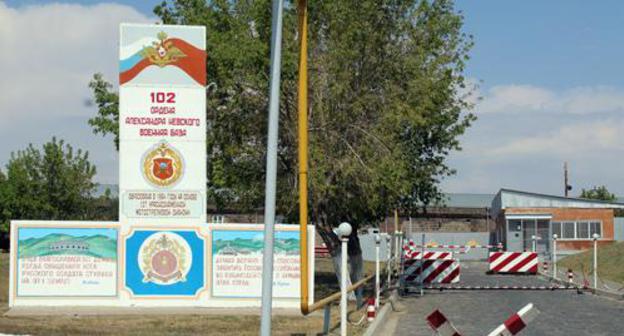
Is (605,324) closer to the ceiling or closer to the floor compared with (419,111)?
closer to the floor

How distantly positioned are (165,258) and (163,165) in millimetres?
2074

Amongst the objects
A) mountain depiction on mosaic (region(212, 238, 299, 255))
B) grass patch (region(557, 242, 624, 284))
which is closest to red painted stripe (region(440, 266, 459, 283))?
grass patch (region(557, 242, 624, 284))

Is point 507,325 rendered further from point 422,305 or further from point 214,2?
point 214,2

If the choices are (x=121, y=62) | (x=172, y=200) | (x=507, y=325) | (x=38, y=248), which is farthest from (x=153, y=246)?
(x=507, y=325)

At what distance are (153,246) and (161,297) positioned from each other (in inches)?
45.0

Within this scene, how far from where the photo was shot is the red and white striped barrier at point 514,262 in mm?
43531

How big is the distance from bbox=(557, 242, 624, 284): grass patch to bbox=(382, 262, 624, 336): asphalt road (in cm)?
863

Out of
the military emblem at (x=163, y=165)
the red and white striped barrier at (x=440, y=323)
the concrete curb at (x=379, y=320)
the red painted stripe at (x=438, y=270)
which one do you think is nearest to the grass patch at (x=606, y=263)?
the red painted stripe at (x=438, y=270)

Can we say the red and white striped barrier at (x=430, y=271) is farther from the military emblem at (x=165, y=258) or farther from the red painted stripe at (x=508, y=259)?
the red painted stripe at (x=508, y=259)

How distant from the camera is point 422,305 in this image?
26281 millimetres

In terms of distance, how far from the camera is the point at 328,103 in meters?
27.6

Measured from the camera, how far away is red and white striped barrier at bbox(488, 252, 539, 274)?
4353 centimetres

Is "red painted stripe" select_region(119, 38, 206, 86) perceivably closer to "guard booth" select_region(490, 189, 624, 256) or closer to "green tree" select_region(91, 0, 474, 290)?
"green tree" select_region(91, 0, 474, 290)

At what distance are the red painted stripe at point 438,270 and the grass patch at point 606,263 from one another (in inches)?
265
